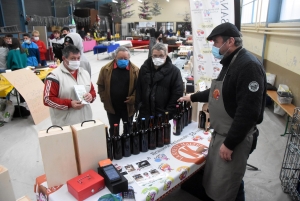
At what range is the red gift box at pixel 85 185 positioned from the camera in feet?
4.18

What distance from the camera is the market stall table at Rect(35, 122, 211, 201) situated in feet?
4.49

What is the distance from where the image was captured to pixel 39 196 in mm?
1510

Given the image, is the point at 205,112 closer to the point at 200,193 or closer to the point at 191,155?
the point at 191,155

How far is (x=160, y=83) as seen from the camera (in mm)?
2340

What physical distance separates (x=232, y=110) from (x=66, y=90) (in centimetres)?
152

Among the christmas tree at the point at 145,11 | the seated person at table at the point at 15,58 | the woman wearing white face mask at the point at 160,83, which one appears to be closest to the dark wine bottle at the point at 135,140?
the woman wearing white face mask at the point at 160,83

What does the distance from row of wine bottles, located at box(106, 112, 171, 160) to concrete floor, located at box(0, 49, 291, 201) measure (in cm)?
85

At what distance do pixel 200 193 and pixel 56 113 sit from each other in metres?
1.69

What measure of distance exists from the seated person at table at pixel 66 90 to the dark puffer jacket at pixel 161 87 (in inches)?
23.9

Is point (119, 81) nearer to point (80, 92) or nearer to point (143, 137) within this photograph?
point (80, 92)

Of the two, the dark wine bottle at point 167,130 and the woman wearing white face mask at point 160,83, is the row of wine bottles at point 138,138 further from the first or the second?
the woman wearing white face mask at point 160,83

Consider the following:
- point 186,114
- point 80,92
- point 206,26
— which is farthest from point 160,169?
point 206,26

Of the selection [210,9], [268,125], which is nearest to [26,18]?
[210,9]

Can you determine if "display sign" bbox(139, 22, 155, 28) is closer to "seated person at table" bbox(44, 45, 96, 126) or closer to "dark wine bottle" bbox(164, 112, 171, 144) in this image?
"seated person at table" bbox(44, 45, 96, 126)
